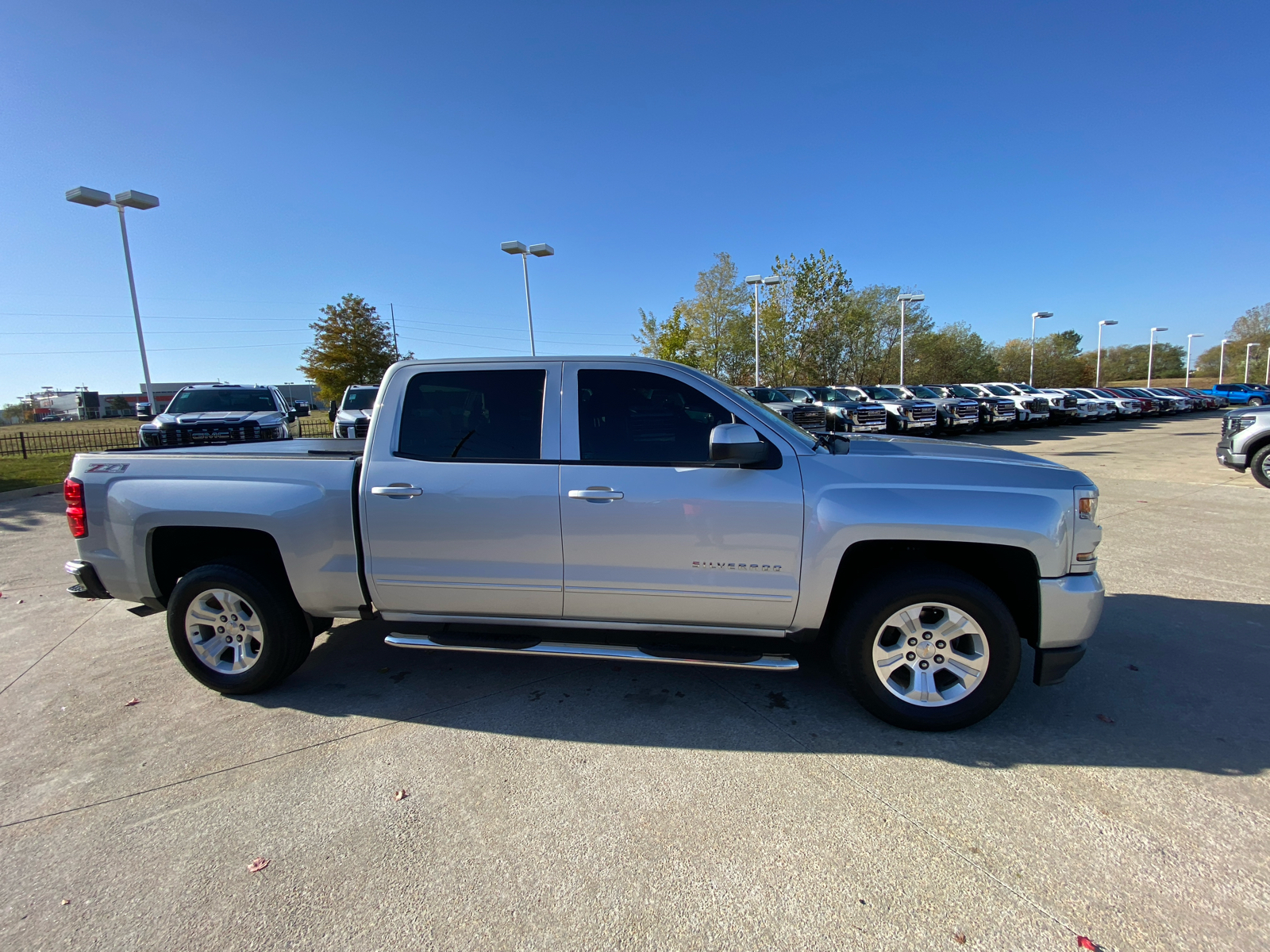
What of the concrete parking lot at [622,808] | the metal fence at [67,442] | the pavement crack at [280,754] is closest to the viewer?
the concrete parking lot at [622,808]

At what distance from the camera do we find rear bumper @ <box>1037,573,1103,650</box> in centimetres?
293

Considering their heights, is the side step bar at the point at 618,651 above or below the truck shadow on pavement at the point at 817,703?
above

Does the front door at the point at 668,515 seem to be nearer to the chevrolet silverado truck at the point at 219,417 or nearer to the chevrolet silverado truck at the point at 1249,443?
the chevrolet silverado truck at the point at 219,417

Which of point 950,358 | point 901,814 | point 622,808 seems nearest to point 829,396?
point 901,814

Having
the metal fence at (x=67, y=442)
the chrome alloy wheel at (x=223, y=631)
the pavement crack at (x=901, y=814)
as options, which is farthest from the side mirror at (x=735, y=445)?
the metal fence at (x=67, y=442)

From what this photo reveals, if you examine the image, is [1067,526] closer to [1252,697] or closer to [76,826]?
[1252,697]

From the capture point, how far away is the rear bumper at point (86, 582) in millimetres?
3705

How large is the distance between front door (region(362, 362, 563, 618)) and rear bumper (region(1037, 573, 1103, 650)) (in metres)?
2.38

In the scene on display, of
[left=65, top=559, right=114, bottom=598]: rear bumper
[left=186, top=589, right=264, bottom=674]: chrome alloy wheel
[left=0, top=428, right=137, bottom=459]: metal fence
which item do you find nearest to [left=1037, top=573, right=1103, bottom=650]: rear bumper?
[left=186, top=589, right=264, bottom=674]: chrome alloy wheel

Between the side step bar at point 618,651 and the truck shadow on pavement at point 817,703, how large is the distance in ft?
1.17

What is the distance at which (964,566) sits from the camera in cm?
328

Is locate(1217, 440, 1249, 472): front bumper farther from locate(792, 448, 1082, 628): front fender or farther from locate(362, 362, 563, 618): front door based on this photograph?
locate(362, 362, 563, 618): front door

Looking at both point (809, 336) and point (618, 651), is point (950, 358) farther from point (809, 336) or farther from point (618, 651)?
point (618, 651)

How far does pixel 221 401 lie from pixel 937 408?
2029 cm
